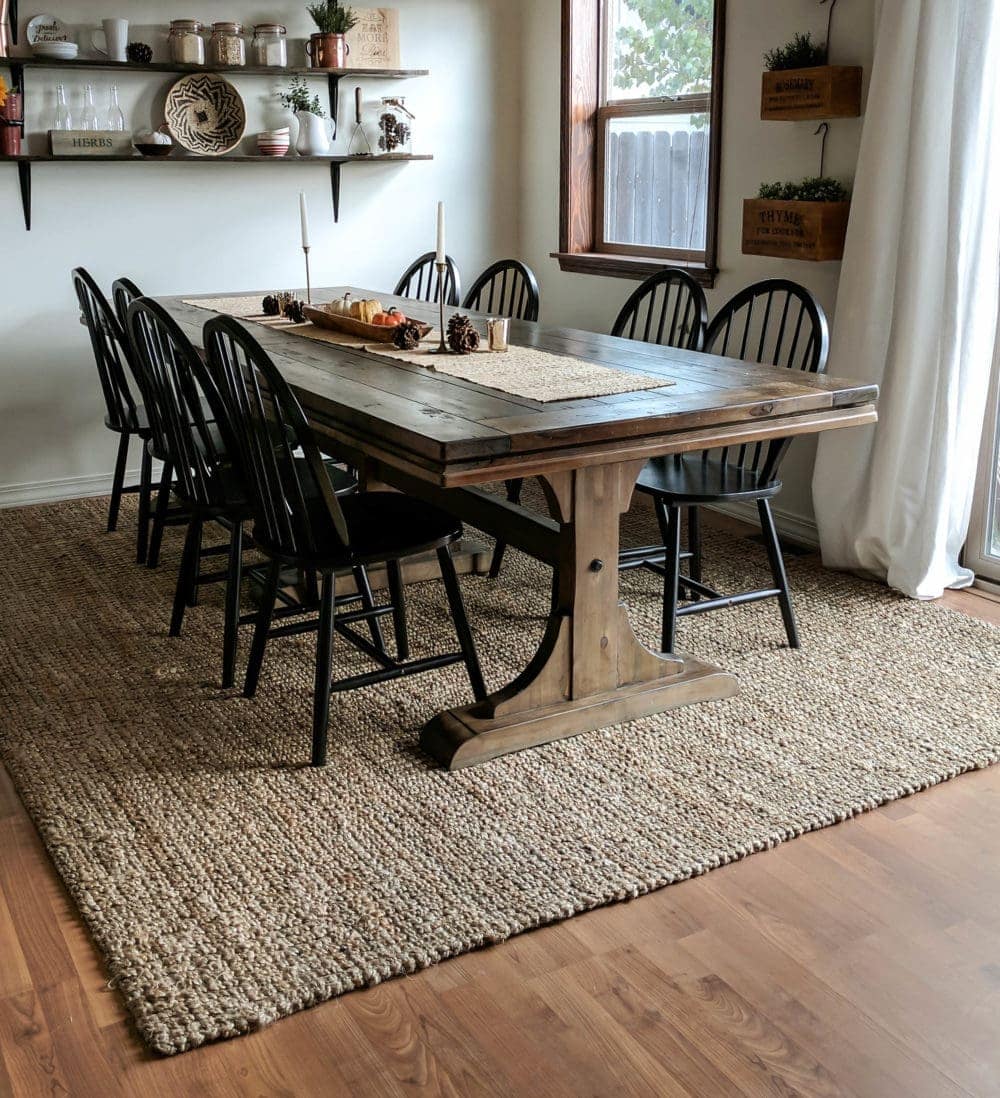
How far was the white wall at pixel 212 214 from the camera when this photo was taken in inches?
169

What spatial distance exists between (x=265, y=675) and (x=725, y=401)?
50.5 inches

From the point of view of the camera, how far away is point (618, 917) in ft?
6.58

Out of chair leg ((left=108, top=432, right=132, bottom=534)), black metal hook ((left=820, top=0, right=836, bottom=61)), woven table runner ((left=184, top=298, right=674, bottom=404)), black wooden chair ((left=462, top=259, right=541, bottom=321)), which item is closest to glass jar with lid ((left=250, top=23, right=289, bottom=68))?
black wooden chair ((left=462, top=259, right=541, bottom=321))

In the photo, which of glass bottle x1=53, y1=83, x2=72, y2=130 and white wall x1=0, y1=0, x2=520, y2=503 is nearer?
glass bottle x1=53, y1=83, x2=72, y2=130

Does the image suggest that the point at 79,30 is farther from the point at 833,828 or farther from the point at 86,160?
the point at 833,828

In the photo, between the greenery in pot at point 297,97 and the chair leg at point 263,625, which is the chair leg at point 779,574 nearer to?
the chair leg at point 263,625

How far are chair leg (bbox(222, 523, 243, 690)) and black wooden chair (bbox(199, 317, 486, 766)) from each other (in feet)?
0.42

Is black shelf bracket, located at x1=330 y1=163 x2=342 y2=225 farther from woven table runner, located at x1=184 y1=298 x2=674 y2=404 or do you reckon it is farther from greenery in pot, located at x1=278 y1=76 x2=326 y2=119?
woven table runner, located at x1=184 y1=298 x2=674 y2=404

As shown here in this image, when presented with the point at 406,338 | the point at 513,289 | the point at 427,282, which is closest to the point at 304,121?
the point at 427,282

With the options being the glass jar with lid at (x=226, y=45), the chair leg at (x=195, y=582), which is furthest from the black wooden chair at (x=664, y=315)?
the glass jar with lid at (x=226, y=45)

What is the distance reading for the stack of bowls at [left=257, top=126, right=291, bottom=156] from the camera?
176 inches

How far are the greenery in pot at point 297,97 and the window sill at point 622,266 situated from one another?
3.70 ft

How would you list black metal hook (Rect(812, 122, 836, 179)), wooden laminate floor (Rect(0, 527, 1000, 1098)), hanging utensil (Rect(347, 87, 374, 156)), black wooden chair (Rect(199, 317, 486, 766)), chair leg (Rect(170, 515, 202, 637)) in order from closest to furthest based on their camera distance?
wooden laminate floor (Rect(0, 527, 1000, 1098))
black wooden chair (Rect(199, 317, 486, 766))
chair leg (Rect(170, 515, 202, 637))
black metal hook (Rect(812, 122, 836, 179))
hanging utensil (Rect(347, 87, 374, 156))

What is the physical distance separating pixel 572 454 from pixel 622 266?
2.53 metres
